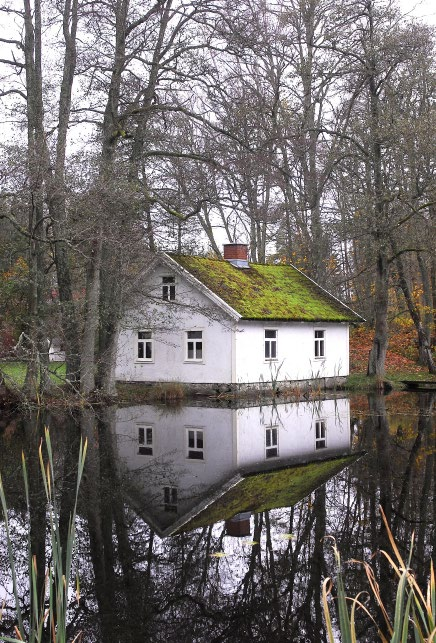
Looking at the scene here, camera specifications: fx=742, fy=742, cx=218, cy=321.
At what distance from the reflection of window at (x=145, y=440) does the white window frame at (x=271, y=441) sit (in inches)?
77.1

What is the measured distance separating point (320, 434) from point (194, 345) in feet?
34.9

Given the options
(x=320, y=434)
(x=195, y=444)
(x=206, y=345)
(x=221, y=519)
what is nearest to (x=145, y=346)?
(x=206, y=345)

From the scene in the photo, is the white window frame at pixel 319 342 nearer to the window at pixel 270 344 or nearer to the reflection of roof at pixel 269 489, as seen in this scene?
the window at pixel 270 344

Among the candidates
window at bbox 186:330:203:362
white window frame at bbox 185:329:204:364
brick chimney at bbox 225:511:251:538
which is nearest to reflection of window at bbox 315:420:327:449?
brick chimney at bbox 225:511:251:538

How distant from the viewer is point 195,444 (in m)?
13.1

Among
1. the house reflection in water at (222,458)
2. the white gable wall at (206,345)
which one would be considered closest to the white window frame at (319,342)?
the white gable wall at (206,345)

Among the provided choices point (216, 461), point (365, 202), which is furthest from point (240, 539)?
point (365, 202)

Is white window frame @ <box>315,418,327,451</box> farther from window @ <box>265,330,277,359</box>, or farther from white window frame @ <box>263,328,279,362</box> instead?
window @ <box>265,330,277,359</box>

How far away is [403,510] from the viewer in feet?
25.4

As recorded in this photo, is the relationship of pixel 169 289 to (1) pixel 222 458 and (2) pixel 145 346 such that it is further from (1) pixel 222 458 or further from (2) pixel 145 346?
(1) pixel 222 458

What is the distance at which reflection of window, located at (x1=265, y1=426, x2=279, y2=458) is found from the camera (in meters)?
12.3

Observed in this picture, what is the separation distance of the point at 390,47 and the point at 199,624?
75.9 feet

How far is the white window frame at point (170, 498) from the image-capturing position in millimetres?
8258

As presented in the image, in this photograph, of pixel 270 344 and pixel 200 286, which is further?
pixel 270 344
